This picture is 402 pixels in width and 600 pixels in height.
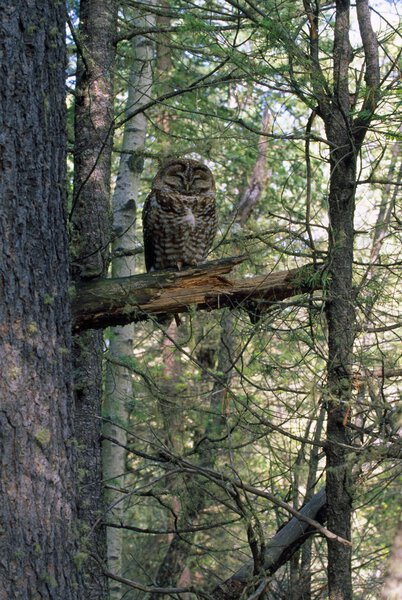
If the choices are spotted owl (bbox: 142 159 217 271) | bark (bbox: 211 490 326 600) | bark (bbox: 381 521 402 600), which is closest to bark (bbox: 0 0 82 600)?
bark (bbox: 381 521 402 600)

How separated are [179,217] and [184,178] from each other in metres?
0.34

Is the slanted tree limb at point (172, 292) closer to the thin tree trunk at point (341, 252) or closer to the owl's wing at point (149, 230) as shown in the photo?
the thin tree trunk at point (341, 252)

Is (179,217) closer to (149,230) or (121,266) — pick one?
(149,230)

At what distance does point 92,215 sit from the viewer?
5.04m

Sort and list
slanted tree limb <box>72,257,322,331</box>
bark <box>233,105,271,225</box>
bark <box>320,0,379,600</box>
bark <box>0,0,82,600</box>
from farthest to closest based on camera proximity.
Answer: bark <box>233,105,271,225</box> < bark <box>320,0,379,600</box> < slanted tree limb <box>72,257,322,331</box> < bark <box>0,0,82,600</box>

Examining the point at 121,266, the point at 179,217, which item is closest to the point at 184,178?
the point at 179,217

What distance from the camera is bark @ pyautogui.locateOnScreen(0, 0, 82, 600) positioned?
3062 millimetres

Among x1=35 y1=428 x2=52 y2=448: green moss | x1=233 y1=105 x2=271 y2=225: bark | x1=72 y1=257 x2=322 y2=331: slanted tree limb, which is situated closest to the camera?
x1=35 y1=428 x2=52 y2=448: green moss

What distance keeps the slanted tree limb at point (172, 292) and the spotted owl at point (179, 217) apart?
162cm

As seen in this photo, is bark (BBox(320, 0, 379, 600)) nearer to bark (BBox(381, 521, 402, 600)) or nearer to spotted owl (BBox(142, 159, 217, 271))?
spotted owl (BBox(142, 159, 217, 271))

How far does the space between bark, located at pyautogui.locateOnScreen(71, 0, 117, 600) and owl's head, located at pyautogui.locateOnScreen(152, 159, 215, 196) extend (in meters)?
0.89

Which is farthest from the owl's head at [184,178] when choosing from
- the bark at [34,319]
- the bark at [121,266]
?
the bark at [34,319]

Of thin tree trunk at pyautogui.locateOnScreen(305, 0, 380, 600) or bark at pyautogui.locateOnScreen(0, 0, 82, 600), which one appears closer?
bark at pyautogui.locateOnScreen(0, 0, 82, 600)

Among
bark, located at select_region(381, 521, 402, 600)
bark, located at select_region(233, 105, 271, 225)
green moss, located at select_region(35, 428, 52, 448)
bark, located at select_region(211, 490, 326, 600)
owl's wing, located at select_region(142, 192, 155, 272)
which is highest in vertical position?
bark, located at select_region(233, 105, 271, 225)
